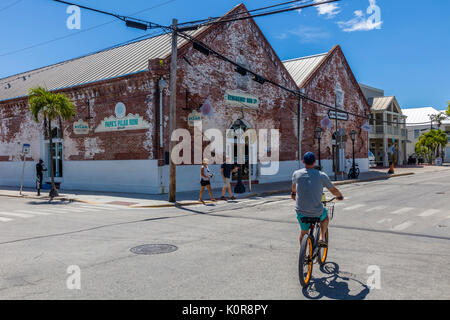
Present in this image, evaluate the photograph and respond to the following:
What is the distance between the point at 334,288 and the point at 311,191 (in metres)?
1.25

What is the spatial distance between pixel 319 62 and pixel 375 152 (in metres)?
28.0

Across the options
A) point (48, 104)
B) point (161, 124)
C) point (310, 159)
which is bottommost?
point (310, 159)

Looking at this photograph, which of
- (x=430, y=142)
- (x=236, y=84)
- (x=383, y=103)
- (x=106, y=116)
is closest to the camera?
(x=106, y=116)

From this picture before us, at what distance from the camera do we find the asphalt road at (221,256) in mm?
4555

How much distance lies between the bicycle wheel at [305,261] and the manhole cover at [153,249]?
8.93 feet

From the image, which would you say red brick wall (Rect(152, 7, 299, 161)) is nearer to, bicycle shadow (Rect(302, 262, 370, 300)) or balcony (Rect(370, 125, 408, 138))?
bicycle shadow (Rect(302, 262, 370, 300))

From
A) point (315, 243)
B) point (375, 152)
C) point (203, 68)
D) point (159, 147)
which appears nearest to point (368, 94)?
point (375, 152)

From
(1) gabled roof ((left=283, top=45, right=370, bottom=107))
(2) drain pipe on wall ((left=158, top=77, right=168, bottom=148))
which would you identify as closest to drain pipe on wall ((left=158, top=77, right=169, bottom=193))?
(2) drain pipe on wall ((left=158, top=77, right=168, bottom=148))

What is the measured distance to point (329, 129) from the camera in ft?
100

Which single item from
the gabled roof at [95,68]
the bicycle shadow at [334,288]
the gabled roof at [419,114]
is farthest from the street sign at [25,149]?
the gabled roof at [419,114]

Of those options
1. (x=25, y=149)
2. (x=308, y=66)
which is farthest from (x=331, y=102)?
(x=25, y=149)

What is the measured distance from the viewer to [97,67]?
23.2 meters

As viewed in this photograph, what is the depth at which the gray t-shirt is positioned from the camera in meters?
4.93

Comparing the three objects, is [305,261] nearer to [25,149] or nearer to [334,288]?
[334,288]
